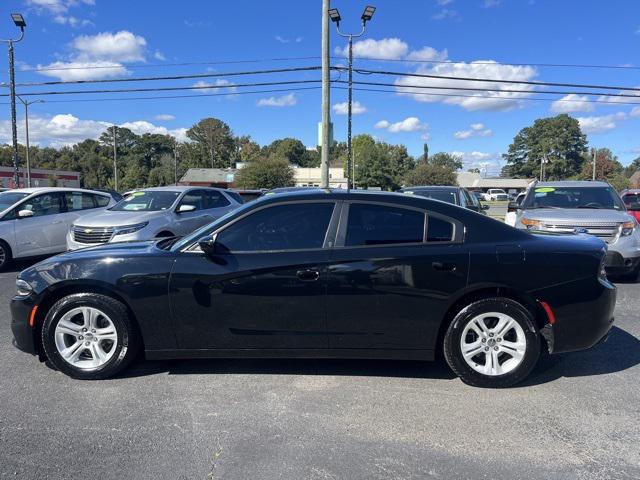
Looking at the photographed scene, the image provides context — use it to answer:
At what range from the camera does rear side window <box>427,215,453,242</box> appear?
3916 millimetres

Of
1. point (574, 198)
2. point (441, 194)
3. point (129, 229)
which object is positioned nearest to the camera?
point (129, 229)

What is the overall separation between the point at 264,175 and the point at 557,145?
3086 inches

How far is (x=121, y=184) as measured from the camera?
91125 millimetres

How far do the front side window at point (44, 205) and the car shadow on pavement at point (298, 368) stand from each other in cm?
718

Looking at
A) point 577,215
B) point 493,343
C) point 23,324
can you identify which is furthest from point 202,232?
point 577,215

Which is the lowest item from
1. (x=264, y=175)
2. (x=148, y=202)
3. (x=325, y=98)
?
(x=148, y=202)

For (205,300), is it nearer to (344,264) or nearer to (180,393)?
(180,393)

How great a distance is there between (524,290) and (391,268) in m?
1.08

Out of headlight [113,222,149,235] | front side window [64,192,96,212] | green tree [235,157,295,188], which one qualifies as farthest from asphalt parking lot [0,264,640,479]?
green tree [235,157,295,188]

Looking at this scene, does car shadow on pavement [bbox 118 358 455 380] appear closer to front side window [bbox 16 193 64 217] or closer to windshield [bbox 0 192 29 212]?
front side window [bbox 16 193 64 217]

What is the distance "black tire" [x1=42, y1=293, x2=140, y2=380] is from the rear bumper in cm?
338

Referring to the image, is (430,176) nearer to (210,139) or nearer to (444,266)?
(210,139)

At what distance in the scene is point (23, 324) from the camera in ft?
13.2

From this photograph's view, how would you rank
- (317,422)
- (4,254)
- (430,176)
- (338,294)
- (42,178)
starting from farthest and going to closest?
(430,176) → (42,178) → (4,254) → (338,294) → (317,422)
